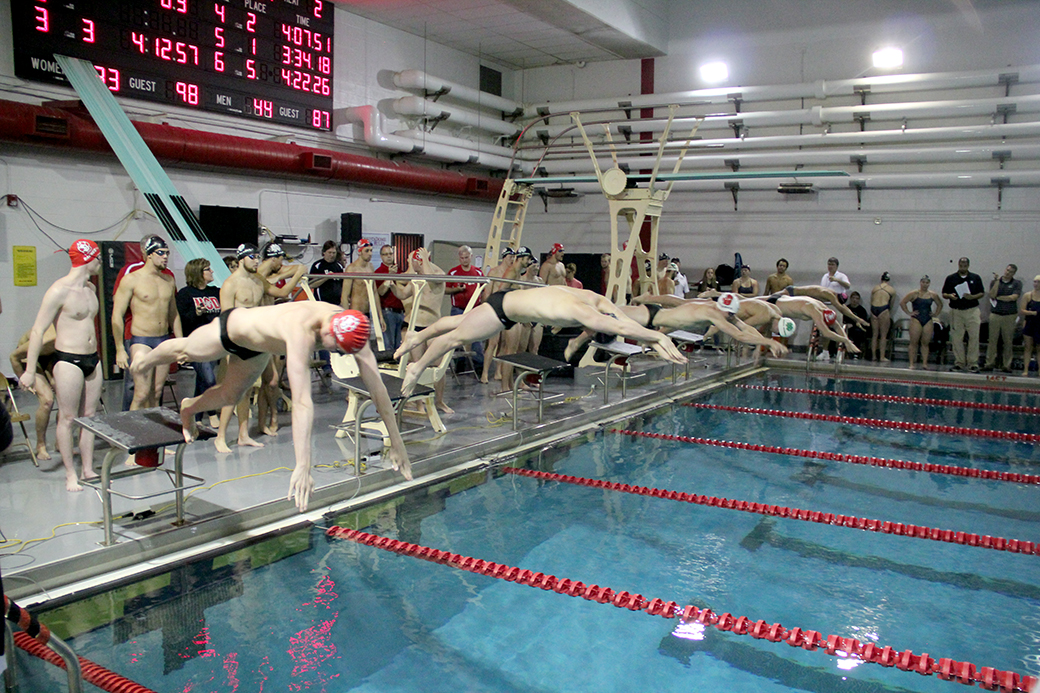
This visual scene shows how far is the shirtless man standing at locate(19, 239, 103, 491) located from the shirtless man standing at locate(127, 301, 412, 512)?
1.04 m

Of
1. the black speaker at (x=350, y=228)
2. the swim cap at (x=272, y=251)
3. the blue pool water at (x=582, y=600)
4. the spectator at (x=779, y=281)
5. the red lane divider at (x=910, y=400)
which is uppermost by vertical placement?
the black speaker at (x=350, y=228)

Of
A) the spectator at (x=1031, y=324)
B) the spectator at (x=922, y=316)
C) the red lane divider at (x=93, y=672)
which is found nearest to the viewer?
the red lane divider at (x=93, y=672)

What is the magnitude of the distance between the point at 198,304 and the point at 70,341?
4.40ft

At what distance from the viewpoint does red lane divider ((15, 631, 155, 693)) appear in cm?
288

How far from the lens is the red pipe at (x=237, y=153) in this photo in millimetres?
7273

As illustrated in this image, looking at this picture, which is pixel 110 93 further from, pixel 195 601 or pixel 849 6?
pixel 849 6

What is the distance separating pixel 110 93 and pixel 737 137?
945cm

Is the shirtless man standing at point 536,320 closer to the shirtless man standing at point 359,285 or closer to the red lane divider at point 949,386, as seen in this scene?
the shirtless man standing at point 359,285

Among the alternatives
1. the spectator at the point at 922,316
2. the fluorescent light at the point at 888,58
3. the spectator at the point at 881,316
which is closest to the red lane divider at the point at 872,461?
the spectator at the point at 922,316

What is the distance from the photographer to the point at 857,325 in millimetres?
11992

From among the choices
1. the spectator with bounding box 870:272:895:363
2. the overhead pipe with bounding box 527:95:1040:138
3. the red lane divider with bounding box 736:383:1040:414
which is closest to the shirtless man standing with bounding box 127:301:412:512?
the red lane divider with bounding box 736:383:1040:414

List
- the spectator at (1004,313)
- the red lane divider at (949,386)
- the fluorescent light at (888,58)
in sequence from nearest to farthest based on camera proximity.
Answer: the red lane divider at (949,386)
the spectator at (1004,313)
the fluorescent light at (888,58)

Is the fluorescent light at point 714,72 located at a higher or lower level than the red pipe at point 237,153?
higher

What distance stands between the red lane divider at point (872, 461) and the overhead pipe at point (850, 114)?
5.04 metres
